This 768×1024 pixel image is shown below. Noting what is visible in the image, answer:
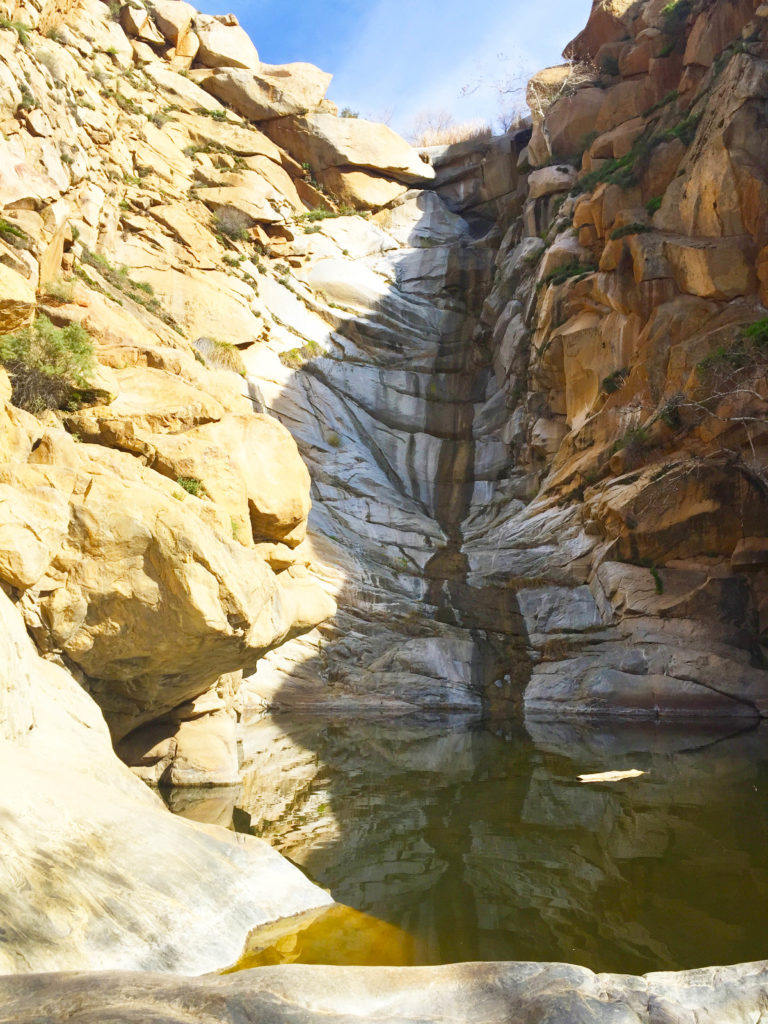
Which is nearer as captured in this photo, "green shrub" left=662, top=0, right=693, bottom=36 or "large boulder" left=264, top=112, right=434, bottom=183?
"green shrub" left=662, top=0, right=693, bottom=36

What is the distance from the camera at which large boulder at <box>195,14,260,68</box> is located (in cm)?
3925

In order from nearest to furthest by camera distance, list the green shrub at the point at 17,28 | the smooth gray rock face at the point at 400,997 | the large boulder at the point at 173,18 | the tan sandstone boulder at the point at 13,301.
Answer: the smooth gray rock face at the point at 400,997
the tan sandstone boulder at the point at 13,301
the green shrub at the point at 17,28
the large boulder at the point at 173,18

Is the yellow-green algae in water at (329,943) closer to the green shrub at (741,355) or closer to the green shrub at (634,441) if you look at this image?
the green shrub at (741,355)

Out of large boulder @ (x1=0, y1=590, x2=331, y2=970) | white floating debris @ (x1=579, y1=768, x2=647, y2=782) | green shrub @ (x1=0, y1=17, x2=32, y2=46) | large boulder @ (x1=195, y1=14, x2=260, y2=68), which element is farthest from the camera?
large boulder @ (x1=195, y1=14, x2=260, y2=68)

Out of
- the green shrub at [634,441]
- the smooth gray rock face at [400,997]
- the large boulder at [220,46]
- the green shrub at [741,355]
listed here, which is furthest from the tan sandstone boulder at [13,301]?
the large boulder at [220,46]

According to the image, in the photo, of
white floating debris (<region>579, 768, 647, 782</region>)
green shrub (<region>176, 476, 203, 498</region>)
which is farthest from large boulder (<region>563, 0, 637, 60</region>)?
white floating debris (<region>579, 768, 647, 782</region>)

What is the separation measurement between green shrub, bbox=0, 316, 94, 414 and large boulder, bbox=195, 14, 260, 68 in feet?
110

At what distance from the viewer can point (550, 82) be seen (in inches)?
1437

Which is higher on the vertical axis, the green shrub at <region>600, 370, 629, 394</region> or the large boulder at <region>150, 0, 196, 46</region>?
the large boulder at <region>150, 0, 196, 46</region>

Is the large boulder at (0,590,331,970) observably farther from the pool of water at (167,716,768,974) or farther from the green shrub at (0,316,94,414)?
the green shrub at (0,316,94,414)

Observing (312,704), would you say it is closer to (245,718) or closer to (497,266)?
(245,718)

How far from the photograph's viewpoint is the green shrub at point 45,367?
11797 mm

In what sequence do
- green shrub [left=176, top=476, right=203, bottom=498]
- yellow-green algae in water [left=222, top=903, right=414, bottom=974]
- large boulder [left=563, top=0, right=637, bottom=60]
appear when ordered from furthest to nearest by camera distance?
large boulder [left=563, top=0, right=637, bottom=60], green shrub [left=176, top=476, right=203, bottom=498], yellow-green algae in water [left=222, top=903, right=414, bottom=974]

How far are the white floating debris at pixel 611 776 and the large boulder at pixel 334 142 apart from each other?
35.2m
